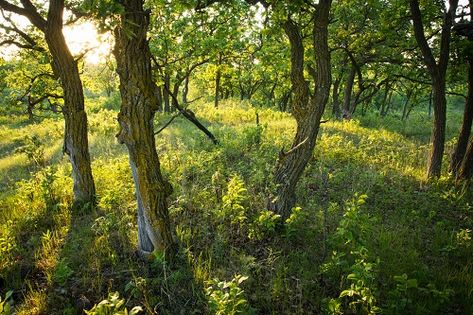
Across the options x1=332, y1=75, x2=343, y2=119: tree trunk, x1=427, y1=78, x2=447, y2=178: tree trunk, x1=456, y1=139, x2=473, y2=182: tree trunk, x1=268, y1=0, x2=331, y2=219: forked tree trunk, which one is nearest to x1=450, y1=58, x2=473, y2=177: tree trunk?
x1=456, y1=139, x2=473, y2=182: tree trunk

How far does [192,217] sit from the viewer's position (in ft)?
20.4

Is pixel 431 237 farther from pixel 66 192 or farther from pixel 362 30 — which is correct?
pixel 362 30

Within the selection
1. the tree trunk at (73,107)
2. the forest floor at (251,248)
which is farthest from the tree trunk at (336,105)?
the tree trunk at (73,107)

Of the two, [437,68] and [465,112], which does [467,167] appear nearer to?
[465,112]

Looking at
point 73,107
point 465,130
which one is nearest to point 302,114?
point 73,107

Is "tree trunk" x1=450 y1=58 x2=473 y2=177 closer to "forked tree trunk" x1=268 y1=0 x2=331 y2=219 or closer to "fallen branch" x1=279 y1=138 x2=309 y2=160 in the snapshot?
"forked tree trunk" x1=268 y1=0 x2=331 y2=219

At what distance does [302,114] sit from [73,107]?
15.6ft

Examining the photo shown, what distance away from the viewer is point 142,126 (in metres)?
4.51

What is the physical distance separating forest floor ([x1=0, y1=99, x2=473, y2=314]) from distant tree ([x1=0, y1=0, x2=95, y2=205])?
58cm

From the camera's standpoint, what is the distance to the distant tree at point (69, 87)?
20.9ft

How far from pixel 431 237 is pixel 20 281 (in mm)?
6639

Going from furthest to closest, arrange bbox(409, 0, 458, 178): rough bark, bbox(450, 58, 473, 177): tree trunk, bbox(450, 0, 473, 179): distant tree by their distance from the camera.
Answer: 1. bbox(450, 58, 473, 177): tree trunk
2. bbox(409, 0, 458, 178): rough bark
3. bbox(450, 0, 473, 179): distant tree

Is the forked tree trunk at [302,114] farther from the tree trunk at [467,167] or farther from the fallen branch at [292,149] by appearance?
the tree trunk at [467,167]

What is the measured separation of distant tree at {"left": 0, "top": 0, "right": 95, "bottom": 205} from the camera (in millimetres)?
6383
